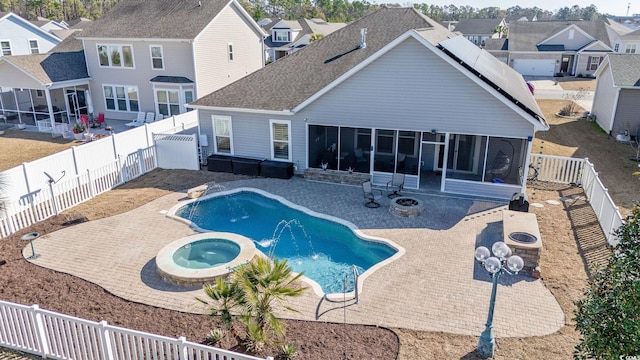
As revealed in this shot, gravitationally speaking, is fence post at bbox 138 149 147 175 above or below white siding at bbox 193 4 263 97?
below

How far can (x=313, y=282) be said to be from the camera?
11.8m

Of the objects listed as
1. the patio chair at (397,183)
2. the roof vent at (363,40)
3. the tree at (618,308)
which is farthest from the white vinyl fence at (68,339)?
the roof vent at (363,40)

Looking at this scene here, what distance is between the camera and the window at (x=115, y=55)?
97.8ft

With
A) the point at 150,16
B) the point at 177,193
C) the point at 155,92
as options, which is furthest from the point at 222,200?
the point at 150,16

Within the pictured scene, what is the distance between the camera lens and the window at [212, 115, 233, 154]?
67.6 feet

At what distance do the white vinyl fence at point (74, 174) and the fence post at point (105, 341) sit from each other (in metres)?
6.59

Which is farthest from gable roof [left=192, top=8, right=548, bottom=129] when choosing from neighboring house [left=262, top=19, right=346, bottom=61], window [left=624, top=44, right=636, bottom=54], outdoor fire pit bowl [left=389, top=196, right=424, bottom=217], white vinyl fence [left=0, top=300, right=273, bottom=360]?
window [left=624, top=44, right=636, bottom=54]

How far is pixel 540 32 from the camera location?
58406 mm

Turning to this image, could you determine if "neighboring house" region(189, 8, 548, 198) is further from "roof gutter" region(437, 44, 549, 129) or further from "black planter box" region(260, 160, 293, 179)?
"black planter box" region(260, 160, 293, 179)

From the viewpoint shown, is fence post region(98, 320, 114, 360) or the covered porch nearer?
fence post region(98, 320, 114, 360)

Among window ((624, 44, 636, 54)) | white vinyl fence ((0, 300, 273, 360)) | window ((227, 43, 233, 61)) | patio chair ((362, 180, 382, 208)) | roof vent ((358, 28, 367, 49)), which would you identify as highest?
roof vent ((358, 28, 367, 49))

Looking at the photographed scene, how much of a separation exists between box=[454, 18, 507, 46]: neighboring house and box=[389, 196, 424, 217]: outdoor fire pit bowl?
73413 millimetres

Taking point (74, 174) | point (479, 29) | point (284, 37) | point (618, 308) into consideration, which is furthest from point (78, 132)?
point (479, 29)

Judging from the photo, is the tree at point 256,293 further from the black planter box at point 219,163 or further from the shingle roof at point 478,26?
the shingle roof at point 478,26
